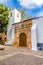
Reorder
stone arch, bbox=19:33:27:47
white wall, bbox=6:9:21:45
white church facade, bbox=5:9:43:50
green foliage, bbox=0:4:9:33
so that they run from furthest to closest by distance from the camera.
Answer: green foliage, bbox=0:4:9:33 < white wall, bbox=6:9:21:45 < stone arch, bbox=19:33:27:47 < white church facade, bbox=5:9:43:50

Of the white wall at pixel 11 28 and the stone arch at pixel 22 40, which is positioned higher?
the white wall at pixel 11 28

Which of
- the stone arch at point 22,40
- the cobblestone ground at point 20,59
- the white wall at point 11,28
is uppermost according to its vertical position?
the white wall at point 11,28

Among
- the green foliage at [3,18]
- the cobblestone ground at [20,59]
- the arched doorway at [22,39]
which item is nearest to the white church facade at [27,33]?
the arched doorway at [22,39]

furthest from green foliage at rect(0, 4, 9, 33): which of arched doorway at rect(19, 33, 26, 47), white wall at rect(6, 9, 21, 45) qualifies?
arched doorway at rect(19, 33, 26, 47)

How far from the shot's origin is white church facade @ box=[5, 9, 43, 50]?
38.8ft

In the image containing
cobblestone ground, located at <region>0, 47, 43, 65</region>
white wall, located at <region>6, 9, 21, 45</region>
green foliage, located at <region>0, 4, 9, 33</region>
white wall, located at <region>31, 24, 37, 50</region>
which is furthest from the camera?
green foliage, located at <region>0, 4, 9, 33</region>

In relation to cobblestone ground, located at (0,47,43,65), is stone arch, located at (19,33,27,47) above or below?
above

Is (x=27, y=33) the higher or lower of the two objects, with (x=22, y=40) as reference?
higher

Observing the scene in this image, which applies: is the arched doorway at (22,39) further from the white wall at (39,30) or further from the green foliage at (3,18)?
the green foliage at (3,18)

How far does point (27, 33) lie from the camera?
13.2 metres

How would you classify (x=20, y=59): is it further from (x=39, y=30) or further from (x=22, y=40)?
(x=22, y=40)

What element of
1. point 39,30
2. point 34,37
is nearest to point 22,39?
point 34,37

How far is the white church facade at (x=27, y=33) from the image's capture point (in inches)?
465

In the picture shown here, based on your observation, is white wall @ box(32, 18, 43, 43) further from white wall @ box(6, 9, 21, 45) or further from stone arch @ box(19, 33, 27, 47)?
white wall @ box(6, 9, 21, 45)
